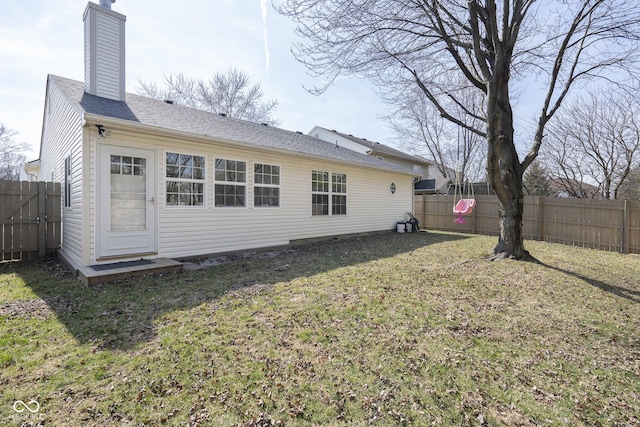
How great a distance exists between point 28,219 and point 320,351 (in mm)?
7799

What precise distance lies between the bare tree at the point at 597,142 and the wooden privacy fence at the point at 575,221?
6.28m

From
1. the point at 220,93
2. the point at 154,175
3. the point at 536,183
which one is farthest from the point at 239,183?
the point at 536,183

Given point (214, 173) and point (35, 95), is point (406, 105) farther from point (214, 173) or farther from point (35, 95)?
point (35, 95)

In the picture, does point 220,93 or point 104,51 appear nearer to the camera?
point 104,51

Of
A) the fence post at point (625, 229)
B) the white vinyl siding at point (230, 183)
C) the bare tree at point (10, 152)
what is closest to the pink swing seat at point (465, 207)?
the fence post at point (625, 229)

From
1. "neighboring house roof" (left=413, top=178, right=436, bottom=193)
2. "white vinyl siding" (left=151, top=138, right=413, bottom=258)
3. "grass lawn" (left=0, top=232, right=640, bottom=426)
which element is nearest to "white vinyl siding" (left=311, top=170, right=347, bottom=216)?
"white vinyl siding" (left=151, top=138, right=413, bottom=258)

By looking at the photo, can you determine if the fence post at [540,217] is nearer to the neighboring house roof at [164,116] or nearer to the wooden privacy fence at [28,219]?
the neighboring house roof at [164,116]

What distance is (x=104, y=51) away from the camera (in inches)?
255

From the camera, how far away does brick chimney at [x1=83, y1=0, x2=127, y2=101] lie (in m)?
6.39

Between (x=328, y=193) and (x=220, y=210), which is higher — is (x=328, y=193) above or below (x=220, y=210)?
above

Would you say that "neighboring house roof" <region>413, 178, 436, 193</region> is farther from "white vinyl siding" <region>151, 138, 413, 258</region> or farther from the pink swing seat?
"white vinyl siding" <region>151, 138, 413, 258</region>

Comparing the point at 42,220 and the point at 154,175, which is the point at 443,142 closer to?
the point at 154,175

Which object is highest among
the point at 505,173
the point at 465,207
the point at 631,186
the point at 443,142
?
the point at 443,142

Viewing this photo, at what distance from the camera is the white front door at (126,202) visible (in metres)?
5.32
